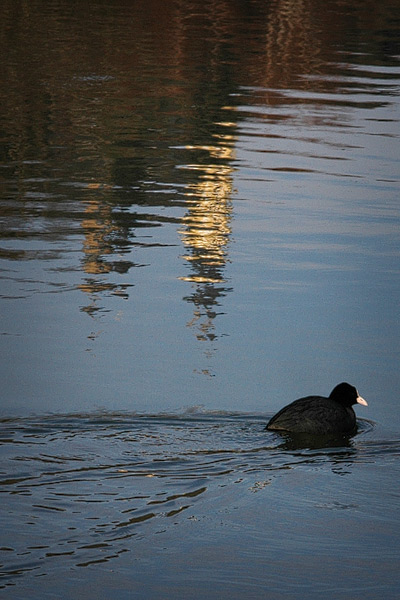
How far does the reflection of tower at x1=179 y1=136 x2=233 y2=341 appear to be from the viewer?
1212 cm

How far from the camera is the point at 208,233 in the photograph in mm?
14922

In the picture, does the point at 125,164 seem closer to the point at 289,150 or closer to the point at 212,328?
the point at 289,150

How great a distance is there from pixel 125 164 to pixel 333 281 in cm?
643

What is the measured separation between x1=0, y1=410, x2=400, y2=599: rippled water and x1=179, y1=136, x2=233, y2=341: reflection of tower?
107 inches

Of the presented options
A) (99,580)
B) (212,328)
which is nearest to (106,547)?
(99,580)

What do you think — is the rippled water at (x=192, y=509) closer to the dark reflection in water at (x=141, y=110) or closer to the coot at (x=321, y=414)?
the coot at (x=321, y=414)

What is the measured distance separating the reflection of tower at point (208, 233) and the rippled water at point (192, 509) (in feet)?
8.93

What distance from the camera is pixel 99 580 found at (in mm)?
6469

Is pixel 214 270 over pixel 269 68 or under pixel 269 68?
under

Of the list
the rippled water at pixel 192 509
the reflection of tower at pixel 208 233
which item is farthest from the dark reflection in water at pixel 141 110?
the rippled water at pixel 192 509

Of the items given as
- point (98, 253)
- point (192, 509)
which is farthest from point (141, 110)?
point (192, 509)

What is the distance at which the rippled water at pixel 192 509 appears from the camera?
6.57m

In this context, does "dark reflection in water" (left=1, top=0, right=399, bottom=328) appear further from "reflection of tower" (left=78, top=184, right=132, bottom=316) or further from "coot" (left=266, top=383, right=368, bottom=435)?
"coot" (left=266, top=383, right=368, bottom=435)

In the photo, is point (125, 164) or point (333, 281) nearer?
point (333, 281)
